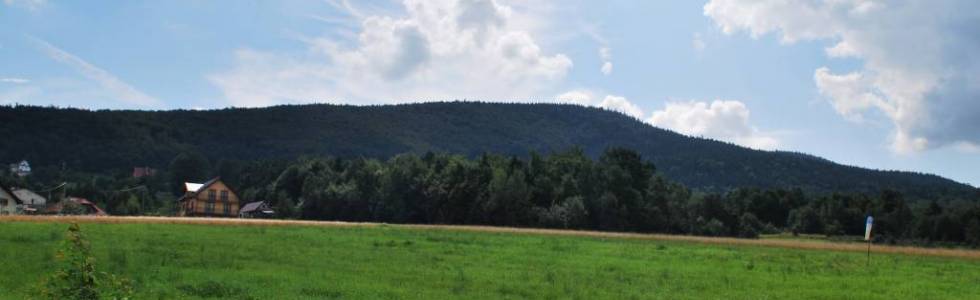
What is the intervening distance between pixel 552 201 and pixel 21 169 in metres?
122

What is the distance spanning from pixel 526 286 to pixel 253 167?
154639mm

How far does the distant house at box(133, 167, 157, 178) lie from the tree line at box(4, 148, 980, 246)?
33.9m

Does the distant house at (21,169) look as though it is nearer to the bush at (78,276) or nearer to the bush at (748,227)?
the bush at (748,227)

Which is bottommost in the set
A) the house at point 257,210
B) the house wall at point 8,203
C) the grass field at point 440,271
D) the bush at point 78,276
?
the house at point 257,210

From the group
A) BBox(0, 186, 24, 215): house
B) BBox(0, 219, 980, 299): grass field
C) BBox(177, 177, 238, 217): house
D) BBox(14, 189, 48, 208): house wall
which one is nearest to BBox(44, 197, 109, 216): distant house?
→ BBox(0, 186, 24, 215): house

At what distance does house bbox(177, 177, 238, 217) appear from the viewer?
437ft

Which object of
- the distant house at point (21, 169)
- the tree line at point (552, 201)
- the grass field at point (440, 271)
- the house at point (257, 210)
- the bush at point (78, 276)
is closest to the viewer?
the bush at point (78, 276)

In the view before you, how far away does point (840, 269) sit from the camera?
3631 centimetres

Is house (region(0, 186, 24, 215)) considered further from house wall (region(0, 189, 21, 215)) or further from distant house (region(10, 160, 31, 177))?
distant house (region(10, 160, 31, 177))

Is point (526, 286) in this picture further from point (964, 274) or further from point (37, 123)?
point (37, 123)

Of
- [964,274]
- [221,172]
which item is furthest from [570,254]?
[221,172]

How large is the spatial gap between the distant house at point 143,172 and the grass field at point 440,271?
152m

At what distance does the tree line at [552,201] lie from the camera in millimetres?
106438

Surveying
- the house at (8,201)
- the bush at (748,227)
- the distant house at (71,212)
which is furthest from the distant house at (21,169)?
the bush at (748,227)
